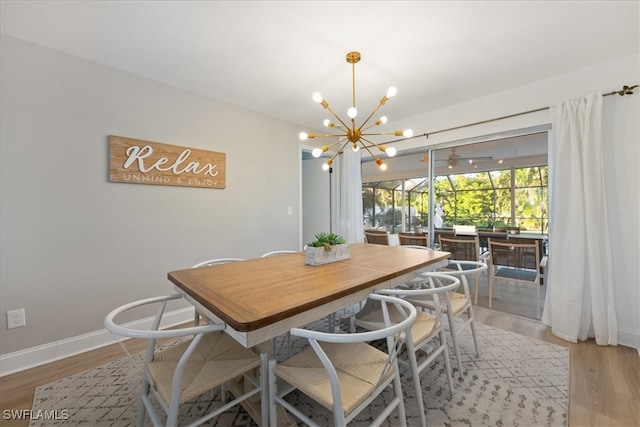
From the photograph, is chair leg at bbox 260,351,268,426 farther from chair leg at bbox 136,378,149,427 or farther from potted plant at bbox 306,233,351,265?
potted plant at bbox 306,233,351,265

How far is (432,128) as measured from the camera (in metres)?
3.56

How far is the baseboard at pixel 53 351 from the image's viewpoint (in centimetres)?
195

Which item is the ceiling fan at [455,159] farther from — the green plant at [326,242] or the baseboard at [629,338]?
the green plant at [326,242]

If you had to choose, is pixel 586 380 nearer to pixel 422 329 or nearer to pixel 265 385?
pixel 422 329

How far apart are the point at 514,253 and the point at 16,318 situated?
4512mm

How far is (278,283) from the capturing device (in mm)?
1528

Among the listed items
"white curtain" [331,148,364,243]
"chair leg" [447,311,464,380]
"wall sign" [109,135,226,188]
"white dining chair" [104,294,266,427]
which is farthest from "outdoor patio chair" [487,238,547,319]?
"wall sign" [109,135,226,188]

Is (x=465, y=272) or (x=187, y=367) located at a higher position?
(x=465, y=272)

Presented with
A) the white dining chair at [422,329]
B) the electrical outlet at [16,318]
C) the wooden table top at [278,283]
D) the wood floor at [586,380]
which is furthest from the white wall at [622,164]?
the electrical outlet at [16,318]

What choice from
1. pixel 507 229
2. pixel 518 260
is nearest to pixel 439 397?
pixel 518 260

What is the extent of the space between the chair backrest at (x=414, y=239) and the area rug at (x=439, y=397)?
158 cm

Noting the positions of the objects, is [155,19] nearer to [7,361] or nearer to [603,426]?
[7,361]

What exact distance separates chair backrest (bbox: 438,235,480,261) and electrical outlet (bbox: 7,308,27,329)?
409 cm

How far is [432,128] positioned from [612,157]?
5.63 feet
